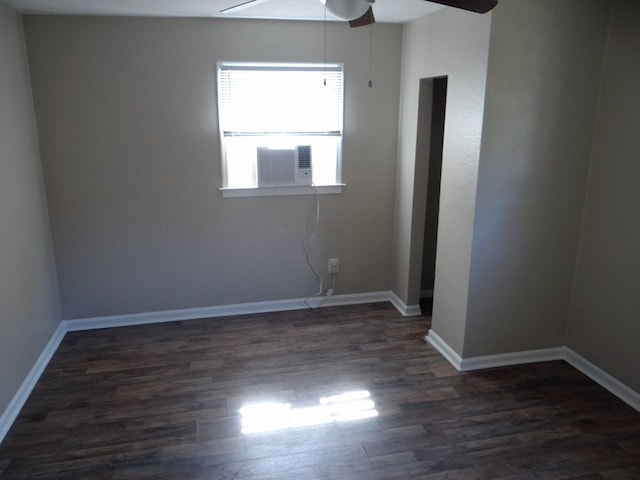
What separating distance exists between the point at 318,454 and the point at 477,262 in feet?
4.77

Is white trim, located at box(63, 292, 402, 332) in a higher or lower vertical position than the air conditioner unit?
lower

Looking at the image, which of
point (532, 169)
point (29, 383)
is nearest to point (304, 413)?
point (29, 383)

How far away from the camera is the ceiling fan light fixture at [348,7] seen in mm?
1909

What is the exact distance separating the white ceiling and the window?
371 millimetres

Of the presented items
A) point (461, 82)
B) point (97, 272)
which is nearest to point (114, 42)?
point (97, 272)

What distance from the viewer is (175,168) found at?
11.3ft

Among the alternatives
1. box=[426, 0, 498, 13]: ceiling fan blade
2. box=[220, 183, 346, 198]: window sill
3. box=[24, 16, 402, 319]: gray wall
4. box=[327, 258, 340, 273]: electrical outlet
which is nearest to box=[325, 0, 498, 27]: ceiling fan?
box=[426, 0, 498, 13]: ceiling fan blade

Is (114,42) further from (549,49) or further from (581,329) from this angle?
(581,329)

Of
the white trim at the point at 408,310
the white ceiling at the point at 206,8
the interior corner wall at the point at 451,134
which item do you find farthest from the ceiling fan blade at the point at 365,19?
the white trim at the point at 408,310

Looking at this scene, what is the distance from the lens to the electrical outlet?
154 inches

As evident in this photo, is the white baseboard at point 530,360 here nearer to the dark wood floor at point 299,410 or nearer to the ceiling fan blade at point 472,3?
the dark wood floor at point 299,410

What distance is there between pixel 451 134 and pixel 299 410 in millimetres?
1912

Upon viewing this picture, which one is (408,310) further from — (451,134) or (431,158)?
(451,134)

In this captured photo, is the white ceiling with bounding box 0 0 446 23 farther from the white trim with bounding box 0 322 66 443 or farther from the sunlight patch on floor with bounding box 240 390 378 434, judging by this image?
the sunlight patch on floor with bounding box 240 390 378 434
